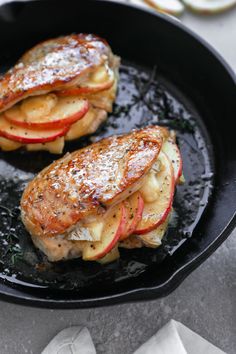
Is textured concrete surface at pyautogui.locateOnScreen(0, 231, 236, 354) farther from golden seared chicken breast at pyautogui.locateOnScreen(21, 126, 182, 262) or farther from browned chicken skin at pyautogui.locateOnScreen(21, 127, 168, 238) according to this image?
browned chicken skin at pyautogui.locateOnScreen(21, 127, 168, 238)

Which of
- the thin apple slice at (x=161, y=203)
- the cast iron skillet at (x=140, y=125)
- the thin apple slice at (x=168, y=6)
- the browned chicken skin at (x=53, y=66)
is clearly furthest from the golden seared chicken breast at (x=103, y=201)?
the thin apple slice at (x=168, y=6)

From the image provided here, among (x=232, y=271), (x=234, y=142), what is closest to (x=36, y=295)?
(x=232, y=271)

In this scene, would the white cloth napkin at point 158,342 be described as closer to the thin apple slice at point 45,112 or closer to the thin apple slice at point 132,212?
the thin apple slice at point 132,212

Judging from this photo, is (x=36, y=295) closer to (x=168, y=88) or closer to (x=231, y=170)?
(x=231, y=170)

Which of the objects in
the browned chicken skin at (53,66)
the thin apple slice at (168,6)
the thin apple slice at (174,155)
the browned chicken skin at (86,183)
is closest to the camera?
the browned chicken skin at (86,183)

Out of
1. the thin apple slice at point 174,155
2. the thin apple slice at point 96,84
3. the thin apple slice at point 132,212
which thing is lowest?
the thin apple slice at point 132,212

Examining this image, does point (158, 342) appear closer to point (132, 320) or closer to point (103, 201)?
point (132, 320)
